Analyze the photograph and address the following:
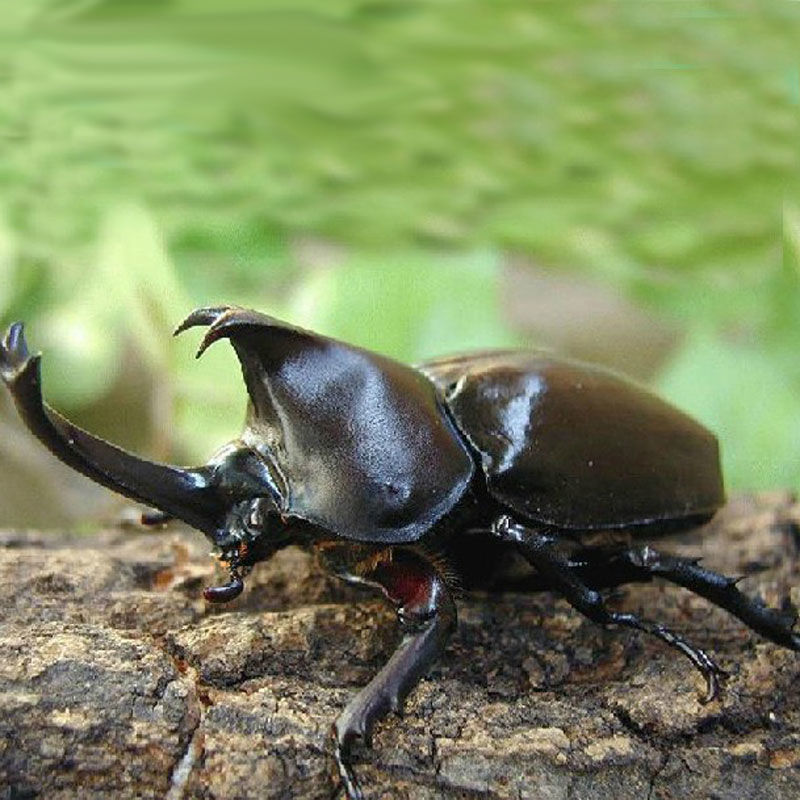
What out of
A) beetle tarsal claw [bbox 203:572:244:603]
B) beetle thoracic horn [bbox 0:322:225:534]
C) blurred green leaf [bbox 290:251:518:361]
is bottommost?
blurred green leaf [bbox 290:251:518:361]

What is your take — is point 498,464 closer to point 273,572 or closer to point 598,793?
point 273,572

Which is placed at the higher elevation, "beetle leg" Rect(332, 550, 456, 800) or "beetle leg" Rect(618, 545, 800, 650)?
"beetle leg" Rect(332, 550, 456, 800)

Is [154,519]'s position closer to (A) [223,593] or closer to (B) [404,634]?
(A) [223,593]

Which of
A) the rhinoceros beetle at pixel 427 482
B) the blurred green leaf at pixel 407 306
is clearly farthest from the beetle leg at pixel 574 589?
the blurred green leaf at pixel 407 306

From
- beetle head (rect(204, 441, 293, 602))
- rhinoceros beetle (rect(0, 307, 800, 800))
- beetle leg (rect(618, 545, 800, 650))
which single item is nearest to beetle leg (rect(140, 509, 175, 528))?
rhinoceros beetle (rect(0, 307, 800, 800))

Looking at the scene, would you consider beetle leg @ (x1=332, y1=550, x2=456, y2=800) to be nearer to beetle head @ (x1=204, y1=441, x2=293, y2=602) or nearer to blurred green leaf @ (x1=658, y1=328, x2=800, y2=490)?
beetle head @ (x1=204, y1=441, x2=293, y2=602)

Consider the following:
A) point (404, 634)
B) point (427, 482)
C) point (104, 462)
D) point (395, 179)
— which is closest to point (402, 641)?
point (404, 634)
